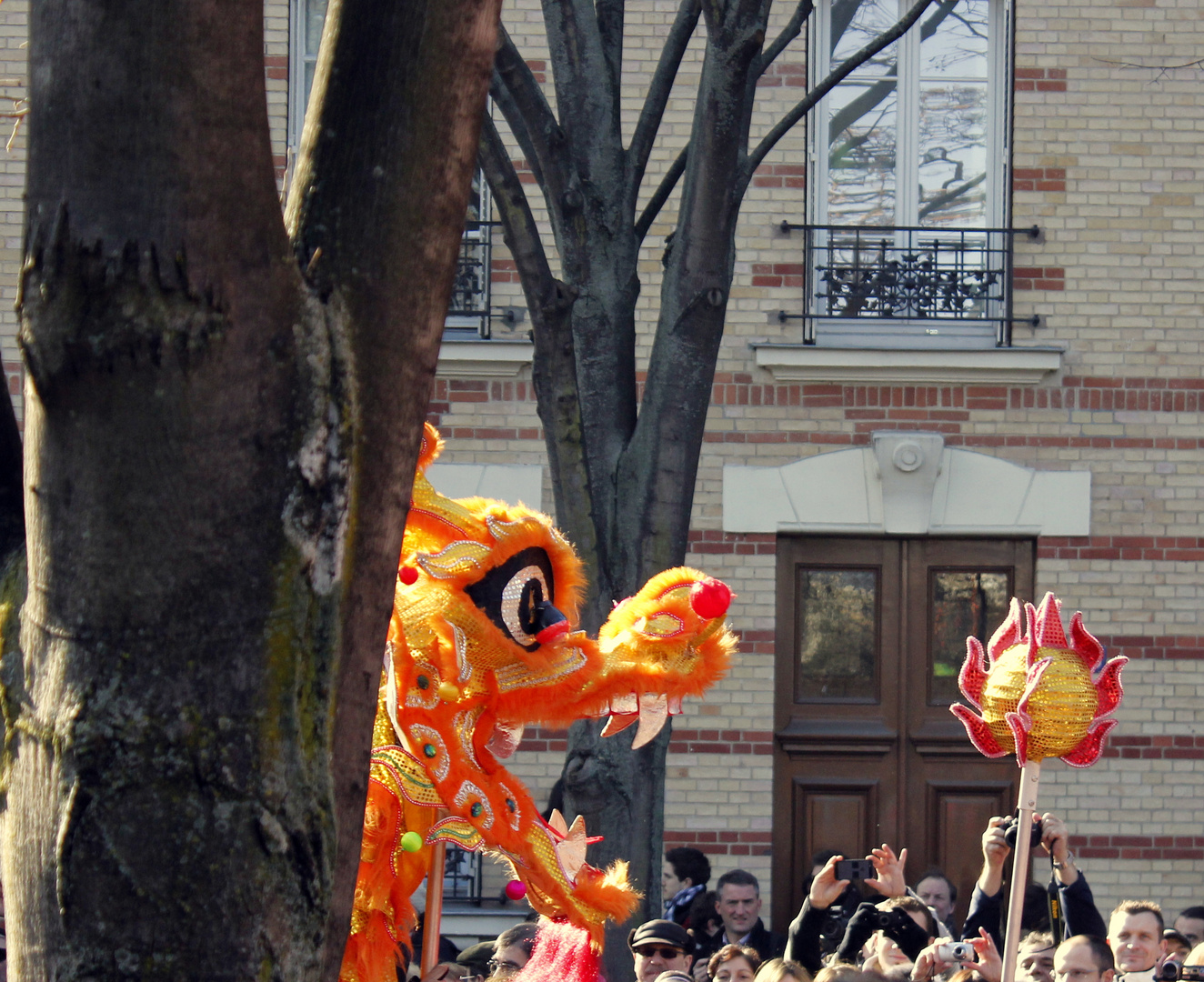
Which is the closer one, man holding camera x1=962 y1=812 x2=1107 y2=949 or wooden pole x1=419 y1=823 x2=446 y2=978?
wooden pole x1=419 y1=823 x2=446 y2=978

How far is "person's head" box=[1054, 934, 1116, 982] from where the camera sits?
14.8ft

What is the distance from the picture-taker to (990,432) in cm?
919

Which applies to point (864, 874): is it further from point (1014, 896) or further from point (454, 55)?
point (454, 55)

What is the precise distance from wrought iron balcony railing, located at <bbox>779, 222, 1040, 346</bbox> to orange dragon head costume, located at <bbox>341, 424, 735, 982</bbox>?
213 inches

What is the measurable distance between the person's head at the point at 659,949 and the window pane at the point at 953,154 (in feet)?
18.5

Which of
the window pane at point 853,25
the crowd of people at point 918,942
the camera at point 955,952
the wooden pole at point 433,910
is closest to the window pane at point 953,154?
the window pane at point 853,25

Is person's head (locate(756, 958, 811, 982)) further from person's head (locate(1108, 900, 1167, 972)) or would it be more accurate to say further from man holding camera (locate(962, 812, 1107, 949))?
person's head (locate(1108, 900, 1167, 972))

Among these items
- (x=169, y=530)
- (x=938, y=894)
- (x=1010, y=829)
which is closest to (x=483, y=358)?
(x=938, y=894)

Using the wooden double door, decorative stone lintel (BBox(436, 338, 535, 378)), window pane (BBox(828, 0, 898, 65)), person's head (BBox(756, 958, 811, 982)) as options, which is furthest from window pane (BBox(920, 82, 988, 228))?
person's head (BBox(756, 958, 811, 982))

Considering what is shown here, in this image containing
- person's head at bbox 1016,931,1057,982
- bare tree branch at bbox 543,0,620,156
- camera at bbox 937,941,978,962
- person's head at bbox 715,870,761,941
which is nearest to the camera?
camera at bbox 937,941,978,962

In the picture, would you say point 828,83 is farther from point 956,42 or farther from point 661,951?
point 956,42

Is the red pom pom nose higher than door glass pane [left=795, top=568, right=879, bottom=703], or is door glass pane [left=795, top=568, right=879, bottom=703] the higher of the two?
the red pom pom nose

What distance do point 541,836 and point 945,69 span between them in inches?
274

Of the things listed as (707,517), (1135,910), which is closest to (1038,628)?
(1135,910)
